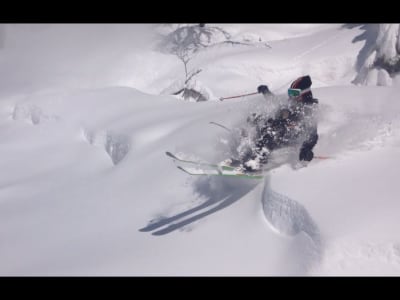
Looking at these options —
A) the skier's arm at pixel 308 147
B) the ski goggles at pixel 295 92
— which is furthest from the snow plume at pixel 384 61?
the skier's arm at pixel 308 147

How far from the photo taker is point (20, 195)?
10562 millimetres

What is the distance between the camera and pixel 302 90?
7836 mm

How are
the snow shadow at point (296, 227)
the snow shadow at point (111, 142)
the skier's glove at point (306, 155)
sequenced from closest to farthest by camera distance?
1. the snow shadow at point (296, 227)
2. the skier's glove at point (306, 155)
3. the snow shadow at point (111, 142)

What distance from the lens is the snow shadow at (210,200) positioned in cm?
745

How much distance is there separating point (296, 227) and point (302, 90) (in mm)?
3014

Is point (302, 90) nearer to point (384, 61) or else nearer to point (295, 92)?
point (295, 92)

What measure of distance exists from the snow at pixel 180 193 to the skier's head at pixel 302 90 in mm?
772

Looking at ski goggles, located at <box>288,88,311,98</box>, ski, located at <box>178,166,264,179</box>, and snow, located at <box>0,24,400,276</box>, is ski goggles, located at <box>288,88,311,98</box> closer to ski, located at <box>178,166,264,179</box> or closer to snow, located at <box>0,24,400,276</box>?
snow, located at <box>0,24,400,276</box>

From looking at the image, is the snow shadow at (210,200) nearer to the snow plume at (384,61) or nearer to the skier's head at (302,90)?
the skier's head at (302,90)

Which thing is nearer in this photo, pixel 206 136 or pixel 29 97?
pixel 206 136

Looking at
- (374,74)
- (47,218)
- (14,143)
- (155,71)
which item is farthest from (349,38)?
(47,218)

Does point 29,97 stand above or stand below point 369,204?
below

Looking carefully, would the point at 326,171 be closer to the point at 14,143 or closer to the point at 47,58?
the point at 14,143
